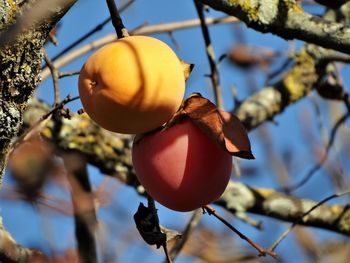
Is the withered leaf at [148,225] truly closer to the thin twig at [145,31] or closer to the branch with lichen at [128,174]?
the branch with lichen at [128,174]

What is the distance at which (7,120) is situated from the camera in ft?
3.05

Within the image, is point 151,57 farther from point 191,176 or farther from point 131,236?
point 131,236

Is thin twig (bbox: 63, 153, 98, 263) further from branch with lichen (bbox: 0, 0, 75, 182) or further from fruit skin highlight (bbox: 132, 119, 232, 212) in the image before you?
branch with lichen (bbox: 0, 0, 75, 182)

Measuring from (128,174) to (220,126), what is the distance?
82 cm

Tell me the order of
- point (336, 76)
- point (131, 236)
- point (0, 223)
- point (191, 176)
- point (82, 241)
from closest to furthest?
point (191, 176) → point (0, 223) → point (82, 241) → point (336, 76) → point (131, 236)

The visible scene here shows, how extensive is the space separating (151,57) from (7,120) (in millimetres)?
222

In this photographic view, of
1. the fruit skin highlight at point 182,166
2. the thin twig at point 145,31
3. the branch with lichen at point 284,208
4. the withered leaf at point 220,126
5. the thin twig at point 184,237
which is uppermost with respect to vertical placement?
the withered leaf at point 220,126

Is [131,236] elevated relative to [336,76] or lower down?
lower down

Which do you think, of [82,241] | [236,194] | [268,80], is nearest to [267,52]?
[268,80]

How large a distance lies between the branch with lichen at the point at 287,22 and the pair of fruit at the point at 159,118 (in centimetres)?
16

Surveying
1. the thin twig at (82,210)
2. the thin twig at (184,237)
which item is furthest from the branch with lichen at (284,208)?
the thin twig at (82,210)

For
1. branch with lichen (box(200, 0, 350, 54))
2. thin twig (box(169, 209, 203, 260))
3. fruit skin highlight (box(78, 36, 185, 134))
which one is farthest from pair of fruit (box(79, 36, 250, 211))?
thin twig (box(169, 209, 203, 260))

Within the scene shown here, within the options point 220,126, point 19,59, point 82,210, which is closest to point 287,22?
point 220,126

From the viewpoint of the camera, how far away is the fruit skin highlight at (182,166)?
1043mm
